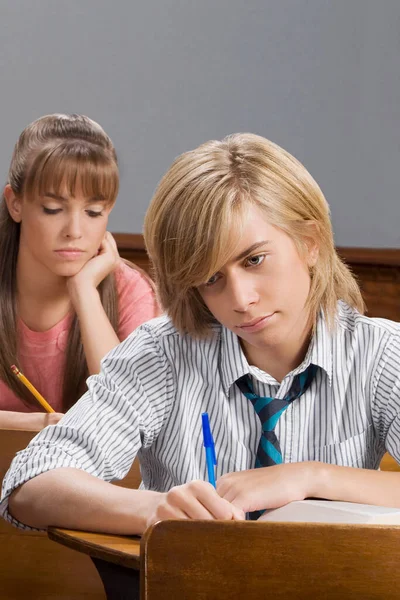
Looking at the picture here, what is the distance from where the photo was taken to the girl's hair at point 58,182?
2.22m

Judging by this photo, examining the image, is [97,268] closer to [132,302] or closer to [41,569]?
[132,302]

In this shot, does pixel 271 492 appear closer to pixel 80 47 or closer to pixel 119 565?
pixel 119 565

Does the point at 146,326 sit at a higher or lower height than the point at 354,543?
lower

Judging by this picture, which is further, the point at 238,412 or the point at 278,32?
the point at 278,32

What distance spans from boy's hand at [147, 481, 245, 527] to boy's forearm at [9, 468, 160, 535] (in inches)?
2.5

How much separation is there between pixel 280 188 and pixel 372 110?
7.30ft

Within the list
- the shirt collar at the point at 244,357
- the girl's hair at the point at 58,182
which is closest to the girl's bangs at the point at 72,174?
the girl's hair at the point at 58,182

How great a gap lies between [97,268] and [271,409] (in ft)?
3.85

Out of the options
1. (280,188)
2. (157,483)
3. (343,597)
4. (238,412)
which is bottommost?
(157,483)

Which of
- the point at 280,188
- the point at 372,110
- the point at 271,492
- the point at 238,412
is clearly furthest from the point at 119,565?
the point at 372,110

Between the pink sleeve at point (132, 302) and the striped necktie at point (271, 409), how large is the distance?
3.47 ft

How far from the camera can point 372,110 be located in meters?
3.37

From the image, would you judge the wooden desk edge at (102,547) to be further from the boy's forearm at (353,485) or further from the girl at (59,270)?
the girl at (59,270)

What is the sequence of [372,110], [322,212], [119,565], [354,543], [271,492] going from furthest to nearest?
[372,110] → [322,212] → [271,492] → [119,565] → [354,543]
